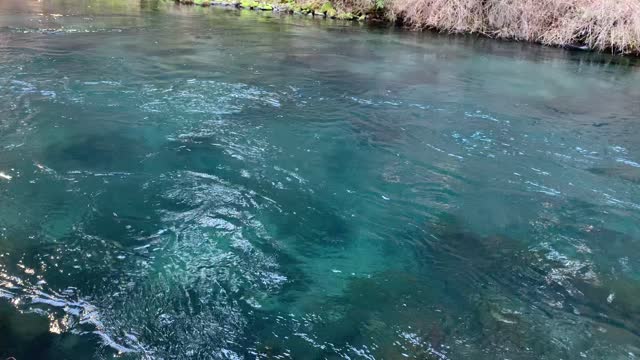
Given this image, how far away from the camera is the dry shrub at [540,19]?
1330 cm

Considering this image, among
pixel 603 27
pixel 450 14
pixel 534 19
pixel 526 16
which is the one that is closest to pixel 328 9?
pixel 450 14

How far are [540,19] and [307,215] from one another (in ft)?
43.6

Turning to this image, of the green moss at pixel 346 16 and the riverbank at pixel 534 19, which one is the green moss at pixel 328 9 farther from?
the riverbank at pixel 534 19

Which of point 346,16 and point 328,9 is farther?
point 328,9

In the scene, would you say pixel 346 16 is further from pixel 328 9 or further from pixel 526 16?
pixel 526 16

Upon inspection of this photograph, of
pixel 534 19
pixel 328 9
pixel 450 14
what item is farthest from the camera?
pixel 328 9

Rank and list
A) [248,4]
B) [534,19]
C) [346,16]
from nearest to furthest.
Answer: [534,19]
[346,16]
[248,4]

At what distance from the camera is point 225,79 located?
8.67 meters

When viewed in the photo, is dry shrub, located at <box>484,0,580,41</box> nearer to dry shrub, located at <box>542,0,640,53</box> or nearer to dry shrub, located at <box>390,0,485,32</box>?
dry shrub, located at <box>542,0,640,53</box>

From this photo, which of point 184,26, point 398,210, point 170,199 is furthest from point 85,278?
point 184,26

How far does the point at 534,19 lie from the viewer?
1467 cm

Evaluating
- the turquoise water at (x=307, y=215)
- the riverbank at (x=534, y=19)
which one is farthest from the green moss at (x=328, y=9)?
the turquoise water at (x=307, y=215)

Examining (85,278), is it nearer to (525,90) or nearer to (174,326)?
(174,326)

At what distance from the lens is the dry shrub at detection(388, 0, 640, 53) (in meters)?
13.3
